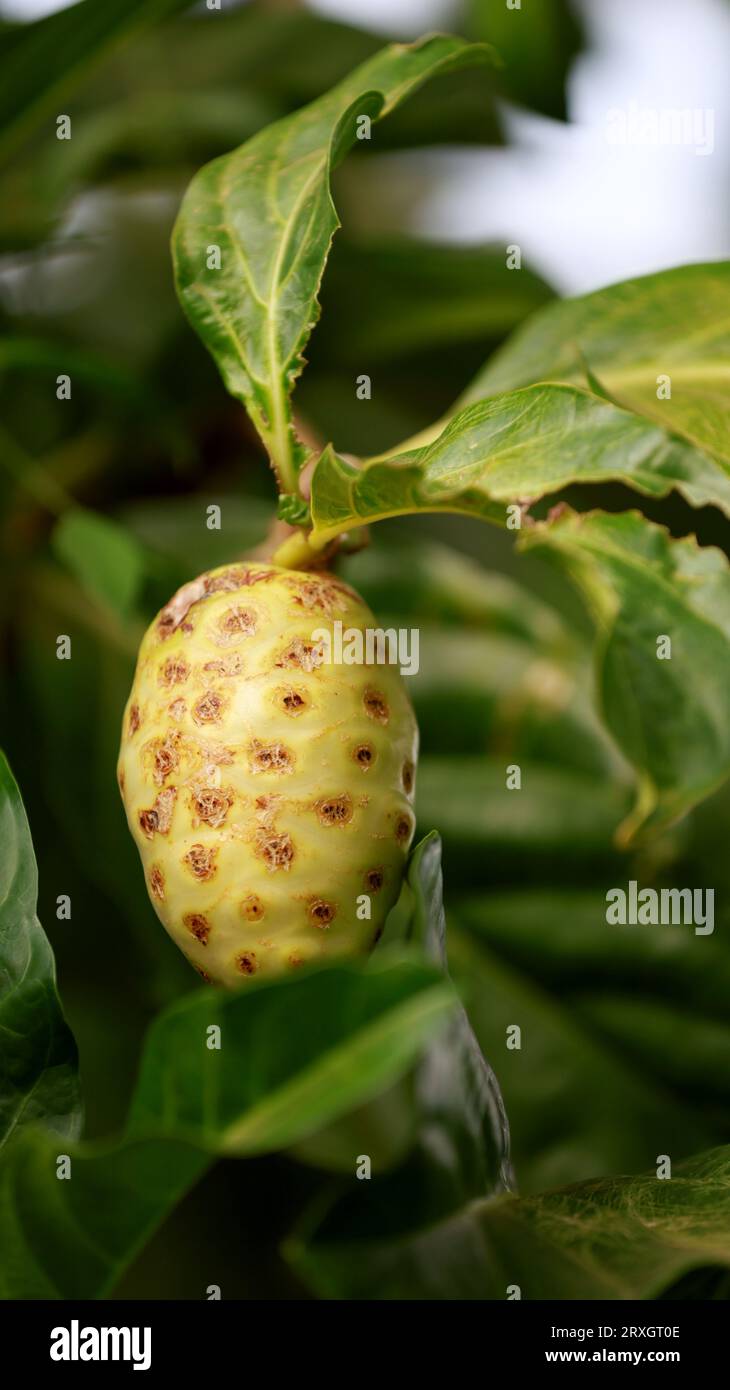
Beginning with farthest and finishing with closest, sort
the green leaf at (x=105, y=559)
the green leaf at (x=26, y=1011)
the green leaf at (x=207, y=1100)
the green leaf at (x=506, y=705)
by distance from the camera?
the green leaf at (x=506, y=705)
the green leaf at (x=105, y=559)
the green leaf at (x=26, y=1011)
the green leaf at (x=207, y=1100)

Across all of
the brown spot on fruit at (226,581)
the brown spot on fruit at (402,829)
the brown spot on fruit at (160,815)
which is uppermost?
the brown spot on fruit at (226,581)

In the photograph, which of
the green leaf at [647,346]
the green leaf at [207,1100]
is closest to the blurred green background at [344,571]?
the green leaf at [647,346]

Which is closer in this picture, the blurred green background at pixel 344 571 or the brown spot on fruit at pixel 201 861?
the brown spot on fruit at pixel 201 861

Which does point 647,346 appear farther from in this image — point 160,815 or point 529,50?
point 529,50

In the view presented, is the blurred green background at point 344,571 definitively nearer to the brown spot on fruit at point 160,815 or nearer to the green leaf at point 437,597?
the green leaf at point 437,597

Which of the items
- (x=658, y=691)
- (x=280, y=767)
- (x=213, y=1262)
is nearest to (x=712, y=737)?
(x=658, y=691)

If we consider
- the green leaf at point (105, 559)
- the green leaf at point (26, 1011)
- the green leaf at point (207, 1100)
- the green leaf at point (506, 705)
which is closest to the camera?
the green leaf at point (207, 1100)

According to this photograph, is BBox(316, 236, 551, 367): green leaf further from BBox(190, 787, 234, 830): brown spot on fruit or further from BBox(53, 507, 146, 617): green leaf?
BBox(190, 787, 234, 830): brown spot on fruit
